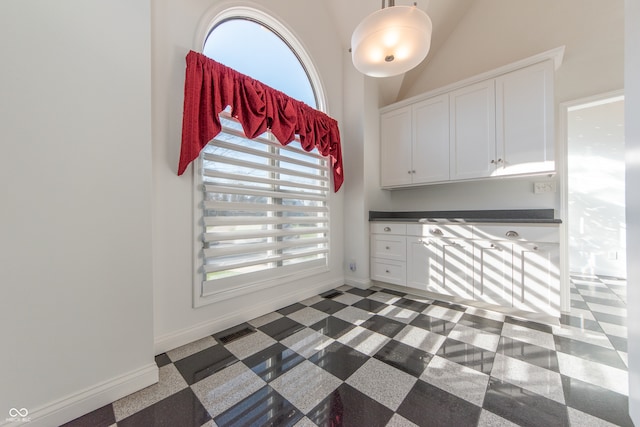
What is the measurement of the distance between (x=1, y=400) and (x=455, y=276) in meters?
2.76

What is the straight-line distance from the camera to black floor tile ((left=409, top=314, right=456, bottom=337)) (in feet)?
5.40

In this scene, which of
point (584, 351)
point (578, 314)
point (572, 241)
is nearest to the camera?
point (584, 351)

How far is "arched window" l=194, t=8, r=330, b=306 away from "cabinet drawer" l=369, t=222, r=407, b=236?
583 mm

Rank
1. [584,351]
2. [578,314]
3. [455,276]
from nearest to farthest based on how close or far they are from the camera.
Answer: [584,351], [578,314], [455,276]

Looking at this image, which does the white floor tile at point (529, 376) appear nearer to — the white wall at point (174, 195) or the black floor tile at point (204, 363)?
the black floor tile at point (204, 363)

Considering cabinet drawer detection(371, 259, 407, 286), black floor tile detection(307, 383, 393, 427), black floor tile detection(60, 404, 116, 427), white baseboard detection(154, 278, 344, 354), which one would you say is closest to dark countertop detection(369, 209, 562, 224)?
cabinet drawer detection(371, 259, 407, 286)

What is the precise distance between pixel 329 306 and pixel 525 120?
7.96 feet

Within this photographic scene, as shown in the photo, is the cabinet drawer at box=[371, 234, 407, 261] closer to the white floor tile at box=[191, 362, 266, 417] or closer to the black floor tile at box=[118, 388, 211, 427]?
the white floor tile at box=[191, 362, 266, 417]

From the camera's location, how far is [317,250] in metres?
2.41

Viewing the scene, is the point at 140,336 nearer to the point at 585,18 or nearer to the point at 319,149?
the point at 319,149

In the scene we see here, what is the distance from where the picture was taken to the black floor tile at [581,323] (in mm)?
1667

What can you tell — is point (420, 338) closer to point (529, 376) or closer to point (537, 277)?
point (529, 376)

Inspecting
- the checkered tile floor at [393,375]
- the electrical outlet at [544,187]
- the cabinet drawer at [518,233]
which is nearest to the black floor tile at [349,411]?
the checkered tile floor at [393,375]

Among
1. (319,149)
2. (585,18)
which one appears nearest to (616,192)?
(585,18)
